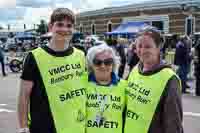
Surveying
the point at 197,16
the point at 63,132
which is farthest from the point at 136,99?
the point at 197,16

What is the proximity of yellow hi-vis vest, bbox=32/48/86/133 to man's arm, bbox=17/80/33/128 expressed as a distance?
12cm

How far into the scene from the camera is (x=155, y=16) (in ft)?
306

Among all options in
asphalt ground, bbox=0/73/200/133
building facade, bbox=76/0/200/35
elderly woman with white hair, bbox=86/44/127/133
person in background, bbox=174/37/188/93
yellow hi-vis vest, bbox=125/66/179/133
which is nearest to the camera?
yellow hi-vis vest, bbox=125/66/179/133

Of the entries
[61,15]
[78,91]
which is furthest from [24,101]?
[61,15]

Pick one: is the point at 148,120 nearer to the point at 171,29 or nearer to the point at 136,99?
the point at 136,99

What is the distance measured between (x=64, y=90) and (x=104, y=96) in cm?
27

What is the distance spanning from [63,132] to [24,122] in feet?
0.91

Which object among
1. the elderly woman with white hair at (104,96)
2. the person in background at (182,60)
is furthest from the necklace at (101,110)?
the person in background at (182,60)

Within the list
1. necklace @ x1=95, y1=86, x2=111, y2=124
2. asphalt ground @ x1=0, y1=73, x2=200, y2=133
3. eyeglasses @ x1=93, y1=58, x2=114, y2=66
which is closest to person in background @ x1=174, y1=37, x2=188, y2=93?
asphalt ground @ x1=0, y1=73, x2=200, y2=133

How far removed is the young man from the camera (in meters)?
3.26

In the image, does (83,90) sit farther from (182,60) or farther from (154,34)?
(182,60)

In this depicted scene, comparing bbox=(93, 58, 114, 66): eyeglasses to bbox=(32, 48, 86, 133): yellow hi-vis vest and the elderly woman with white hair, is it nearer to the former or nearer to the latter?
the elderly woman with white hair

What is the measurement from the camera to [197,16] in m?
83.5

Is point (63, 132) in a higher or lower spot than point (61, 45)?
lower
